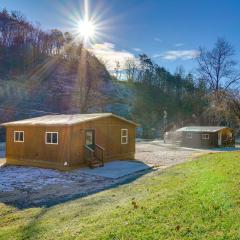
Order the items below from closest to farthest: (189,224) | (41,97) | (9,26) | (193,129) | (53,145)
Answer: (189,224) < (53,145) < (193,129) < (41,97) < (9,26)

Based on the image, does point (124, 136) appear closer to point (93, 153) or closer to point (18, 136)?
point (93, 153)

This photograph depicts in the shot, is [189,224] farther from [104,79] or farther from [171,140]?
[104,79]

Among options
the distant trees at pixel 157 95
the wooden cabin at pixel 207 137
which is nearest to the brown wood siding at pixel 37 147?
the wooden cabin at pixel 207 137

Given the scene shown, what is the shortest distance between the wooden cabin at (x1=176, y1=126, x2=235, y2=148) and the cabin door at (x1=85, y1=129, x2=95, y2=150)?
70.4 feet

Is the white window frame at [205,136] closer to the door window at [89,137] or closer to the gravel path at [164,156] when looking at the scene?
the gravel path at [164,156]

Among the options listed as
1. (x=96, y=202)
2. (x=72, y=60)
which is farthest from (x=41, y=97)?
(x=96, y=202)

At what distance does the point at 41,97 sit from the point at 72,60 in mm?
19211

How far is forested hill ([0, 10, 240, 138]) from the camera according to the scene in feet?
173

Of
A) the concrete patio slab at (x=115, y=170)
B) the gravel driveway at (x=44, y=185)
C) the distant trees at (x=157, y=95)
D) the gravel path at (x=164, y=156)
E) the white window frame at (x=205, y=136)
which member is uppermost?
the distant trees at (x=157, y=95)

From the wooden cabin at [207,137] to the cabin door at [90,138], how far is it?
21.5 m

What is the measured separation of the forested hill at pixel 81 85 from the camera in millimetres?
52594

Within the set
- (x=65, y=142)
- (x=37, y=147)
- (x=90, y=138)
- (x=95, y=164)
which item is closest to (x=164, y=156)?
(x=90, y=138)

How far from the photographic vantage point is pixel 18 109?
48656 mm

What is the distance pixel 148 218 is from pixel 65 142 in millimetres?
12269
